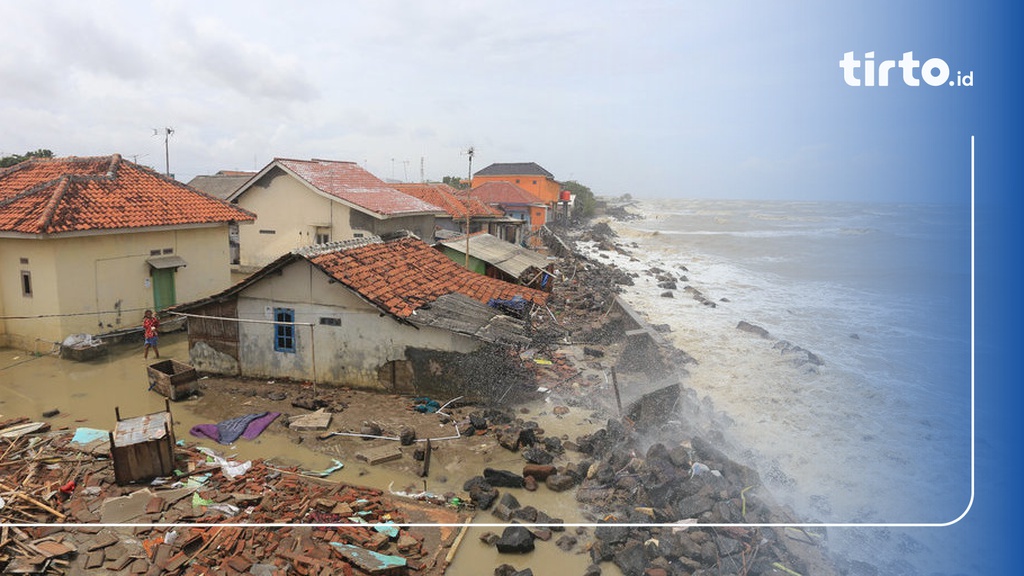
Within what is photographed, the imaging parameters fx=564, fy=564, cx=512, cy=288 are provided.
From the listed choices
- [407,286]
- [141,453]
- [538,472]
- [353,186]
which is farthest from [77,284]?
[538,472]

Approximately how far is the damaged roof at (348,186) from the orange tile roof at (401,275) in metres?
6.12

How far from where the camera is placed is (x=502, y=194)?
47.0 m

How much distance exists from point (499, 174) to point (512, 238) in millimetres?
28617

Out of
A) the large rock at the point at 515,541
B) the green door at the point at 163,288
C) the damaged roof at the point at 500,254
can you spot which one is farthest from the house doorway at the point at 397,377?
the green door at the point at 163,288

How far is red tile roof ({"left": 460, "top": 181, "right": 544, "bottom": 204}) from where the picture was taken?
46125 mm

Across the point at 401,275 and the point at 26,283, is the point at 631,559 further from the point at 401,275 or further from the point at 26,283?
the point at 26,283

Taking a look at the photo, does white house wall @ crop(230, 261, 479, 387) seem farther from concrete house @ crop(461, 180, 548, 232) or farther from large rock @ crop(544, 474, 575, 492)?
concrete house @ crop(461, 180, 548, 232)

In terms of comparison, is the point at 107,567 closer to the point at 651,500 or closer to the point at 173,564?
the point at 173,564

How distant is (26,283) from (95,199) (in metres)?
2.81

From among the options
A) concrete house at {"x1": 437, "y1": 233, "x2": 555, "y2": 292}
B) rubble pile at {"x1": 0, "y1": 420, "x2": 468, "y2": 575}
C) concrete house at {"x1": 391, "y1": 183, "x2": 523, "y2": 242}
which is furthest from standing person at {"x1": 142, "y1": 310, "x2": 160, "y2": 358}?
concrete house at {"x1": 391, "y1": 183, "x2": 523, "y2": 242}

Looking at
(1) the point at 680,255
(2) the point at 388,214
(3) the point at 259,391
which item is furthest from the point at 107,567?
(1) the point at 680,255

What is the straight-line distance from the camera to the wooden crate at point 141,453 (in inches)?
312

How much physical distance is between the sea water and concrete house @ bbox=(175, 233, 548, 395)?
5833mm

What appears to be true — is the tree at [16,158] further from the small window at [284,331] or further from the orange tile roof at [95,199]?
the small window at [284,331]
